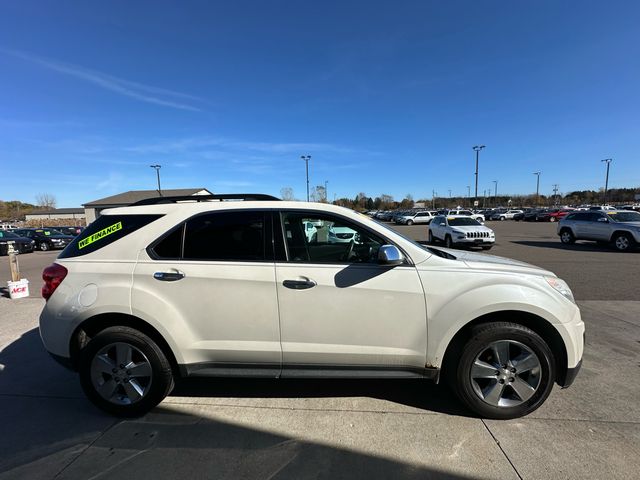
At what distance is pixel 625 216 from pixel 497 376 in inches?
679

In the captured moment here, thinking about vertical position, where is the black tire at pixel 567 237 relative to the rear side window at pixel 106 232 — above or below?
below

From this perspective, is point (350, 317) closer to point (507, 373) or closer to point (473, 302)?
point (473, 302)

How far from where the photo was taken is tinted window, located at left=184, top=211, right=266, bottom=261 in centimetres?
298

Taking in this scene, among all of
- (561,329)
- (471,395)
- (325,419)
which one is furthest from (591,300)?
(325,419)

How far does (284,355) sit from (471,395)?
1582 millimetres

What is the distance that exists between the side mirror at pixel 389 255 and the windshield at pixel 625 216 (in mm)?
17284

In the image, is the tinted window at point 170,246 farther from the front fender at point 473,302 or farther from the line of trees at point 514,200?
the line of trees at point 514,200

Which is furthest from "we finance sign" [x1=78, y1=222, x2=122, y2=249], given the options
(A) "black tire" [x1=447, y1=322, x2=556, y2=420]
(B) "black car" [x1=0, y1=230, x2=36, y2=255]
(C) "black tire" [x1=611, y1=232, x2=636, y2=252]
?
(B) "black car" [x1=0, y1=230, x2=36, y2=255]

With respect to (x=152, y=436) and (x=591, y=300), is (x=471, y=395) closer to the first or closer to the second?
(x=152, y=436)

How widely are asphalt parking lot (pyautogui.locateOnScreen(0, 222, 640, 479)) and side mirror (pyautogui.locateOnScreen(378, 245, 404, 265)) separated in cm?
134

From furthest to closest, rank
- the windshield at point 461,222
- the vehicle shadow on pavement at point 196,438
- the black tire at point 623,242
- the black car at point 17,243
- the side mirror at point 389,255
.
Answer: the black car at point 17,243 → the windshield at point 461,222 → the black tire at point 623,242 → the side mirror at point 389,255 → the vehicle shadow on pavement at point 196,438

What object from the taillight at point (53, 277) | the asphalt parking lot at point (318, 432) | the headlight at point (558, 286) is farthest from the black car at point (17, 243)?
the headlight at point (558, 286)

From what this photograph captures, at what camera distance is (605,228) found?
15148 mm

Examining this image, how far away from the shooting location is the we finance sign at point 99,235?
3129mm
